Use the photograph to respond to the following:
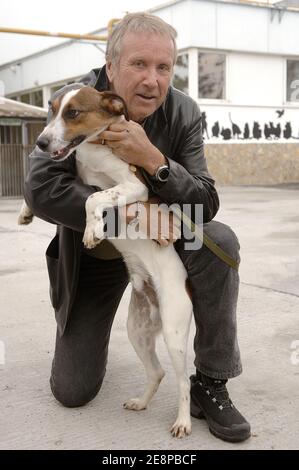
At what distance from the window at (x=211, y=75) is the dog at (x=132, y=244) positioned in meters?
12.8

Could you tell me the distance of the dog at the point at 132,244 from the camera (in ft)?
7.39

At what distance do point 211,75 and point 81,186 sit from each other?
13062mm

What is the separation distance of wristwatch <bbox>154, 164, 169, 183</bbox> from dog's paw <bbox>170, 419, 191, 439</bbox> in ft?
3.24

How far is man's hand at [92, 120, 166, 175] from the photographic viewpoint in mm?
2326

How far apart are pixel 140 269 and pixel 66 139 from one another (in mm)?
667

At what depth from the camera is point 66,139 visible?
222 cm

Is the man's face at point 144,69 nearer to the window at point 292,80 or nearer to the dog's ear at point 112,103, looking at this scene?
the dog's ear at point 112,103

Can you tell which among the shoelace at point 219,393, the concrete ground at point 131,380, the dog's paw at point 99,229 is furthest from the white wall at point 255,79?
the dog's paw at point 99,229

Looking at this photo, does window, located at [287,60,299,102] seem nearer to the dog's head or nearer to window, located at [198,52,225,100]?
window, located at [198,52,225,100]

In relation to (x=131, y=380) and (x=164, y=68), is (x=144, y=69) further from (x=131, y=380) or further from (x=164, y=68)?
(x=131, y=380)

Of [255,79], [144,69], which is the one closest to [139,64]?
[144,69]

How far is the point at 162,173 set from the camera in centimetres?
238

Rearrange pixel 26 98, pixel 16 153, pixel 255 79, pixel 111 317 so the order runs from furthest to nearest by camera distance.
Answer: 1. pixel 26 98
2. pixel 255 79
3. pixel 16 153
4. pixel 111 317
